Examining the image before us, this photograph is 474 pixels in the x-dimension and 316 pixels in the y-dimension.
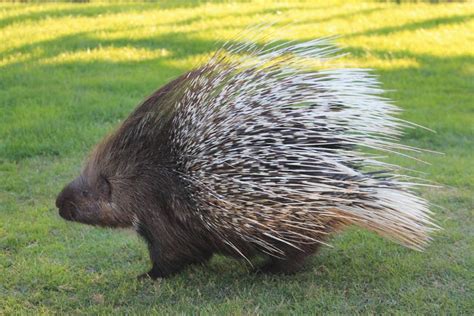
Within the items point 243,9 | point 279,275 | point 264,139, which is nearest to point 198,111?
point 264,139

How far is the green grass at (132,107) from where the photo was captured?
3336 mm

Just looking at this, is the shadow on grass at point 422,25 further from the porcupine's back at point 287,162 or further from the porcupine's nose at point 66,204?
the porcupine's nose at point 66,204

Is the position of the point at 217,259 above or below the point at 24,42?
below

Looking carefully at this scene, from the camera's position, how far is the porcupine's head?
11.4 ft

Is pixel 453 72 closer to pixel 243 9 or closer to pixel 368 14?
pixel 368 14

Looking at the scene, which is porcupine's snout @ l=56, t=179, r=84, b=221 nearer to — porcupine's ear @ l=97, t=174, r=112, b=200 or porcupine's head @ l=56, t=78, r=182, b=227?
porcupine's head @ l=56, t=78, r=182, b=227

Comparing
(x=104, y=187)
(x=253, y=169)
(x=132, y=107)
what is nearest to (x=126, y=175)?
(x=104, y=187)

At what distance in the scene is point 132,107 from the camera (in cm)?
655

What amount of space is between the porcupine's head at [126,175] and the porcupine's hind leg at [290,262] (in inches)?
23.8

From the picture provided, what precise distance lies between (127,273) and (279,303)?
0.85 m

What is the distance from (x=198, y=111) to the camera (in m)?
3.35

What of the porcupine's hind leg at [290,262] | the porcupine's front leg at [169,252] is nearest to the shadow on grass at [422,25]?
the porcupine's hind leg at [290,262]

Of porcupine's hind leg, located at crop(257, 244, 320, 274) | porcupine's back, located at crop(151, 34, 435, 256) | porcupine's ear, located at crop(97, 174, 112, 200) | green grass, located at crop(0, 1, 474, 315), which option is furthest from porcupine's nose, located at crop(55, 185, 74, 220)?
porcupine's hind leg, located at crop(257, 244, 320, 274)

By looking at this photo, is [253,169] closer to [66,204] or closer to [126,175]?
[126,175]
